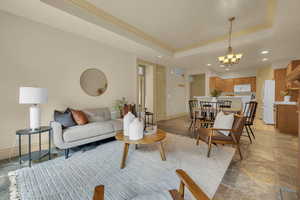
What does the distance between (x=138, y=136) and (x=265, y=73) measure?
6.79m

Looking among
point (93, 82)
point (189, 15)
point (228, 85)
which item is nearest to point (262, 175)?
point (189, 15)

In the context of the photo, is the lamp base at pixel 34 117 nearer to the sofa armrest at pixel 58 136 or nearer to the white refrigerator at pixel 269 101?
the sofa armrest at pixel 58 136

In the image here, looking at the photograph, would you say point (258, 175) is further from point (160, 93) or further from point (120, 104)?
point (160, 93)

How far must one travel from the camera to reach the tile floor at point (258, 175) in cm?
142

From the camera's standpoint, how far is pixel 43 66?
2.63m

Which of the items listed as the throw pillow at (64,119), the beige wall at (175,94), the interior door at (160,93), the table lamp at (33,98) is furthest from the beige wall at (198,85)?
the table lamp at (33,98)

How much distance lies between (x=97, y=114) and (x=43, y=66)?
1510 millimetres

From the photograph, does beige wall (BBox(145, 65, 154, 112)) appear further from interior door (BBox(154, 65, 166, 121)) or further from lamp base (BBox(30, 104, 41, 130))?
lamp base (BBox(30, 104, 41, 130))

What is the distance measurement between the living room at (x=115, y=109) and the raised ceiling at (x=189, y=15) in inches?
0.9

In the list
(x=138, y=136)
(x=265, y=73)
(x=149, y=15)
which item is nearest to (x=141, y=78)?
(x=149, y=15)

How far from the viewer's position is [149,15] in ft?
8.77

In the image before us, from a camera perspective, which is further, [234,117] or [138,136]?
[234,117]

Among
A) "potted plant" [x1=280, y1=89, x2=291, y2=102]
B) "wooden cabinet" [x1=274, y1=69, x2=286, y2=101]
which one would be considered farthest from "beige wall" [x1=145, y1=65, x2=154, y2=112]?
"wooden cabinet" [x1=274, y1=69, x2=286, y2=101]

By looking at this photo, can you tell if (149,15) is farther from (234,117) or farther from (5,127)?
(5,127)
